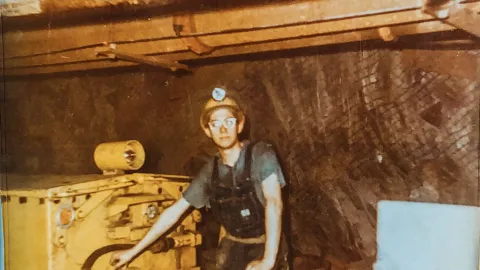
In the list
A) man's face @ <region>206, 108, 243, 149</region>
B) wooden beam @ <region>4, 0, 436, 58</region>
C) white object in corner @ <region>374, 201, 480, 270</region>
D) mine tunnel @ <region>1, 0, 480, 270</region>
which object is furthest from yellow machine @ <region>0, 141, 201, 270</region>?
white object in corner @ <region>374, 201, 480, 270</region>

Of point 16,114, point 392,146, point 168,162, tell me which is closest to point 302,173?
point 392,146

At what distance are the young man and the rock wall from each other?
24mm

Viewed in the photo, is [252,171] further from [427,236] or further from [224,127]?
[427,236]

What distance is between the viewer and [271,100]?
1051mm

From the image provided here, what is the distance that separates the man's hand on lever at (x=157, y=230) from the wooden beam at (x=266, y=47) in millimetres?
290

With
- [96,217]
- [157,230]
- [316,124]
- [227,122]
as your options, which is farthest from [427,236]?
[96,217]

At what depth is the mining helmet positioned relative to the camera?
1050mm

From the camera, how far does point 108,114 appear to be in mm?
1152

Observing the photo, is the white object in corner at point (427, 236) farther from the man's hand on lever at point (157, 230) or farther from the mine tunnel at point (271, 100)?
the man's hand on lever at point (157, 230)

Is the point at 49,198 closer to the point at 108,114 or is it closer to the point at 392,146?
the point at 108,114

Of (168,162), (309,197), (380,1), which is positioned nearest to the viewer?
(380,1)

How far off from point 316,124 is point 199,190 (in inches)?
10.3

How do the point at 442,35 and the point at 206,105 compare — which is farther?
the point at 206,105

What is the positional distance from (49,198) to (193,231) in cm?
28
